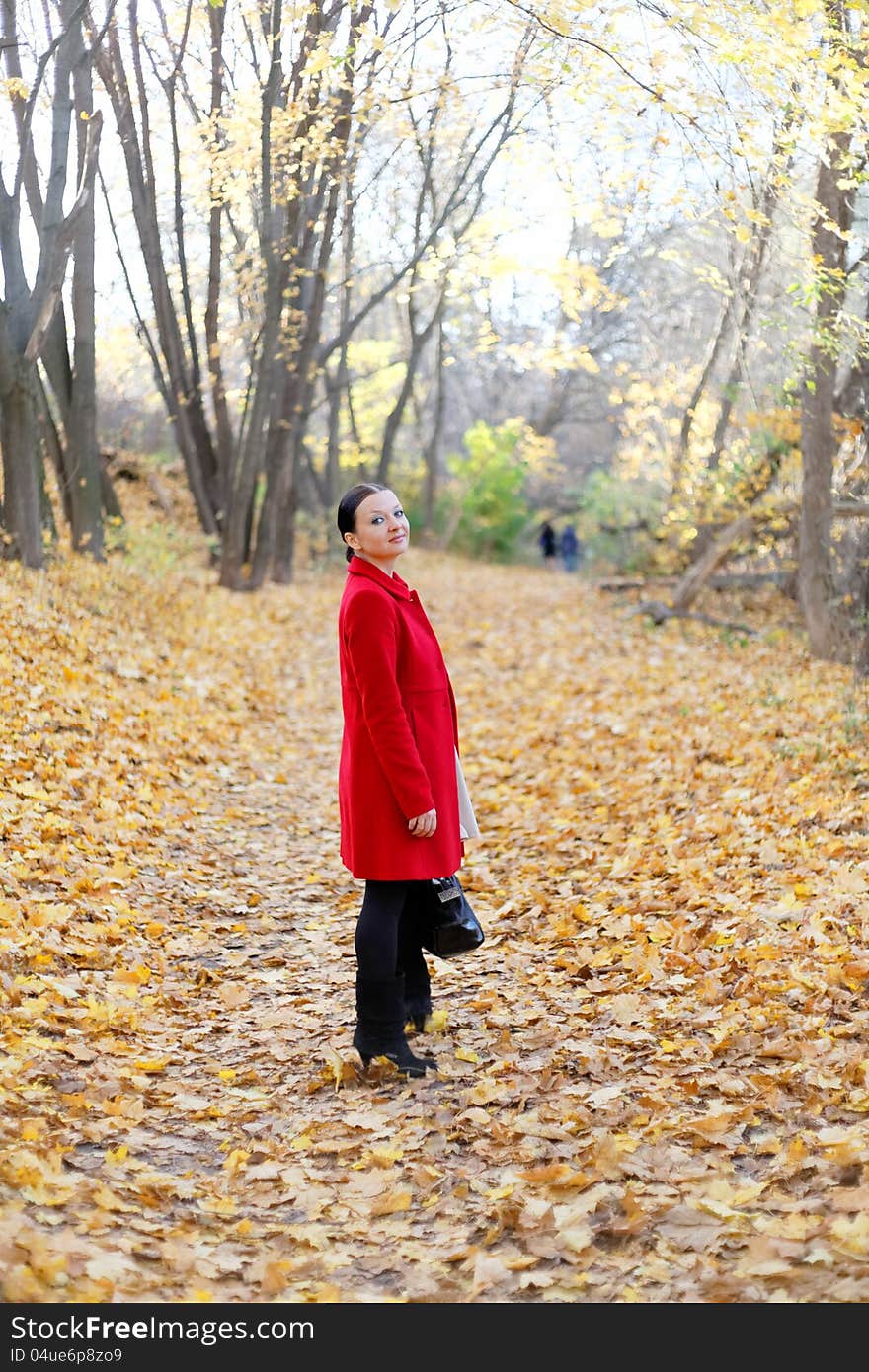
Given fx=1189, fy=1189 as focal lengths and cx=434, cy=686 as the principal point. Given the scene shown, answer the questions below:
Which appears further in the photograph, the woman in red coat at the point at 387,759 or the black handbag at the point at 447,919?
the black handbag at the point at 447,919

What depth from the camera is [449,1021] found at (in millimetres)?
4523

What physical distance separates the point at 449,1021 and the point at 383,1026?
594 millimetres

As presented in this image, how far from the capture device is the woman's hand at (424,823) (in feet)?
12.4

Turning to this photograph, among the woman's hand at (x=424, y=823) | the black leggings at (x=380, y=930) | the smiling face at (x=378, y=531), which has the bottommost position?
the black leggings at (x=380, y=930)

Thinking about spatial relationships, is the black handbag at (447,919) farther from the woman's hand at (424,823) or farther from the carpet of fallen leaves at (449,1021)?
the carpet of fallen leaves at (449,1021)

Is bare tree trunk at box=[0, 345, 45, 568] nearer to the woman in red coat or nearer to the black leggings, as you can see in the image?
the woman in red coat

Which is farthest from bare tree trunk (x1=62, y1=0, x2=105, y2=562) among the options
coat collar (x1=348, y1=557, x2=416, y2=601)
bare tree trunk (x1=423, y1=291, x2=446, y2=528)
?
bare tree trunk (x1=423, y1=291, x2=446, y2=528)

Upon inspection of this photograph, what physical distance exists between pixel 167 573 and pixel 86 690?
6262mm

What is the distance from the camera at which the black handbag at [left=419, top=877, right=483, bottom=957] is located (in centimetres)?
399

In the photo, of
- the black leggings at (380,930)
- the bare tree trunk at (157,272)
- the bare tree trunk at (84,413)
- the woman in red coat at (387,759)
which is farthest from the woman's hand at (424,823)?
the bare tree trunk at (84,413)

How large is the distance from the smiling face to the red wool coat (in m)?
0.05

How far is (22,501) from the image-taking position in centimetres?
992

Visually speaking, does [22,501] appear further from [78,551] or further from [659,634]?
[659,634]

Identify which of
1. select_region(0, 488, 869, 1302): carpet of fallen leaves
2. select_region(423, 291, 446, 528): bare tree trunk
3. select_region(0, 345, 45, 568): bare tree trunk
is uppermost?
select_region(423, 291, 446, 528): bare tree trunk
